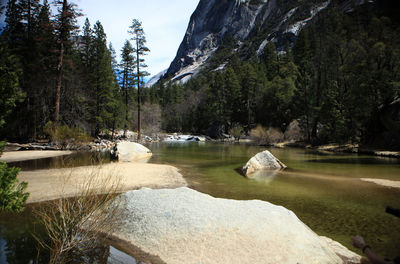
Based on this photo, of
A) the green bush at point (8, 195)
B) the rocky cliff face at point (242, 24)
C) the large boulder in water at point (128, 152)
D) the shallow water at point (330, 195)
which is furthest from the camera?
the rocky cliff face at point (242, 24)

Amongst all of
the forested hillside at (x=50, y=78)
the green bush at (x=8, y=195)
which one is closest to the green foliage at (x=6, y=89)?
the green bush at (x=8, y=195)

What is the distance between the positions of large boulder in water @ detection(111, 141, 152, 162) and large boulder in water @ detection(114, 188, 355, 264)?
444 inches

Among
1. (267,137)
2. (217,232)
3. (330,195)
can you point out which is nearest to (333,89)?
(267,137)

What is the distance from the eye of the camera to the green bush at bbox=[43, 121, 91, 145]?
68.9 ft

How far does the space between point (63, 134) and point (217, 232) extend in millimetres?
21056

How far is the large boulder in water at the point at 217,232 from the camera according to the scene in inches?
159

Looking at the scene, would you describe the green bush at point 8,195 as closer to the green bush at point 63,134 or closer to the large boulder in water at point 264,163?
the large boulder in water at point 264,163

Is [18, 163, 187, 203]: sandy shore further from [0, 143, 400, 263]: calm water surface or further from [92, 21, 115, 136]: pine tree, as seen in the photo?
[92, 21, 115, 136]: pine tree

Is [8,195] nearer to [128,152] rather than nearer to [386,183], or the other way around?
[386,183]

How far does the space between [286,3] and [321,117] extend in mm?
121345

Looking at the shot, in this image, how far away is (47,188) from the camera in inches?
341

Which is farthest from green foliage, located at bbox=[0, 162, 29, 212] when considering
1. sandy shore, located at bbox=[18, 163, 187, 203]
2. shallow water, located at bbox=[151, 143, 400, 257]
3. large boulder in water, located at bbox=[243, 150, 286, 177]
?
large boulder in water, located at bbox=[243, 150, 286, 177]

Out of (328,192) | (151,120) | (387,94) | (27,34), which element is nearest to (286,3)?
(151,120)

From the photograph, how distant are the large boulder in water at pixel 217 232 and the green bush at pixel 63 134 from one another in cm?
1872
